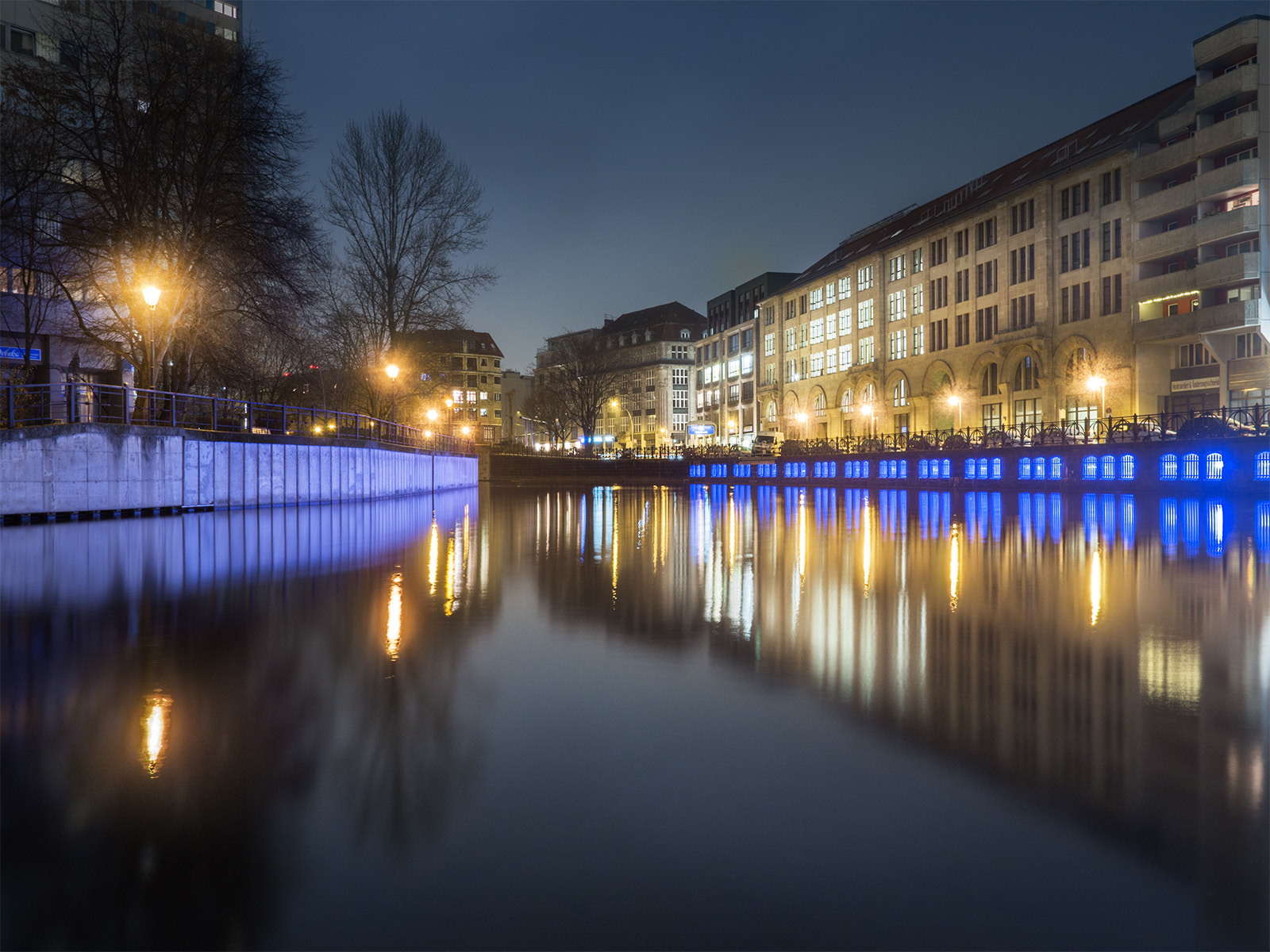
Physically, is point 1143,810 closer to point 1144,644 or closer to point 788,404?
point 1144,644

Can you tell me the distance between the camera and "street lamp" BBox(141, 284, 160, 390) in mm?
21266

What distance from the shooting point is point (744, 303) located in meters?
104

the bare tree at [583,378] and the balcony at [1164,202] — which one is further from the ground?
the balcony at [1164,202]

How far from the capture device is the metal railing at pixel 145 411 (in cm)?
2030

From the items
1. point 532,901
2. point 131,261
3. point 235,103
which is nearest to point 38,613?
point 532,901

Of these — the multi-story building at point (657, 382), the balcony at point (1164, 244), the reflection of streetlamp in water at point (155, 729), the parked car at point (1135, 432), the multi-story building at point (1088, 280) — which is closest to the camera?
the reflection of streetlamp in water at point (155, 729)

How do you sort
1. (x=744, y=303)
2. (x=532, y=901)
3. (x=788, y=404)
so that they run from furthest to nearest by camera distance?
(x=744, y=303), (x=788, y=404), (x=532, y=901)

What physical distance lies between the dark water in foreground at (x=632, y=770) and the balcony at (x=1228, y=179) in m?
43.9

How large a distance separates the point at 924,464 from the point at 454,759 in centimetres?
5178

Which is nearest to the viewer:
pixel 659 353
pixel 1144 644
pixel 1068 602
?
pixel 1144 644

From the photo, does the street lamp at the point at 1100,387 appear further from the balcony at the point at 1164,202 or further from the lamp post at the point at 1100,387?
the balcony at the point at 1164,202

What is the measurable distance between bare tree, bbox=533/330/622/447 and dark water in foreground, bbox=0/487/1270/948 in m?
70.9

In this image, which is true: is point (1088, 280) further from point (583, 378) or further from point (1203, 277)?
point (583, 378)

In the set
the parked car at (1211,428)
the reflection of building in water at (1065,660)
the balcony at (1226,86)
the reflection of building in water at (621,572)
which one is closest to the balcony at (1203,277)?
the balcony at (1226,86)
